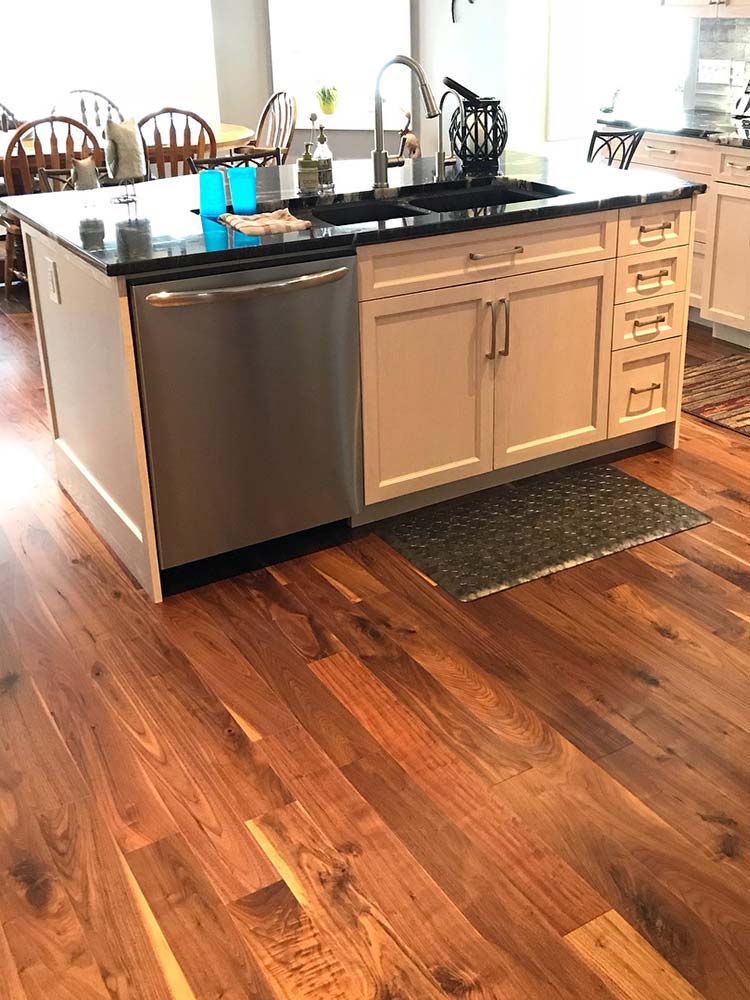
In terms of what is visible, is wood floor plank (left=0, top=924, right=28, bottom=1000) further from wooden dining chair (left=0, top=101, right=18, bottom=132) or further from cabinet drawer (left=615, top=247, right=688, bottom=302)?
wooden dining chair (left=0, top=101, right=18, bottom=132)

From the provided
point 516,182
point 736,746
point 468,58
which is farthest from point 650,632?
point 468,58

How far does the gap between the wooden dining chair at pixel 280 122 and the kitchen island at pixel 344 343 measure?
256cm

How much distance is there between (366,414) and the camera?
3020 millimetres

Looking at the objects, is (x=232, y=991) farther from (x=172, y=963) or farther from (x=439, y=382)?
(x=439, y=382)

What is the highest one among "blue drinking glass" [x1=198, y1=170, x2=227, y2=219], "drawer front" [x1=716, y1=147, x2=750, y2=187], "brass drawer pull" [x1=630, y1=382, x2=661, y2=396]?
"blue drinking glass" [x1=198, y1=170, x2=227, y2=219]

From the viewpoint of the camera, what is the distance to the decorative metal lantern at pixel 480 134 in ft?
11.7

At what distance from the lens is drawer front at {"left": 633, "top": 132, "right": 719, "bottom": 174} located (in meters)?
4.71

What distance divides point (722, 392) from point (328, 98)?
14.4 ft

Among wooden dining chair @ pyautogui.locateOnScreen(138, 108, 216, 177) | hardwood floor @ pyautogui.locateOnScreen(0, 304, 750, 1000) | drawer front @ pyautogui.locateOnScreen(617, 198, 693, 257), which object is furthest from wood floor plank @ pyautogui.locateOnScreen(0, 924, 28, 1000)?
wooden dining chair @ pyautogui.locateOnScreen(138, 108, 216, 177)

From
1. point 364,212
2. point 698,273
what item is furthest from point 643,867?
point 698,273

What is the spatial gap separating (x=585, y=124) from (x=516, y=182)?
3.30m

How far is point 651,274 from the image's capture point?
3.42m

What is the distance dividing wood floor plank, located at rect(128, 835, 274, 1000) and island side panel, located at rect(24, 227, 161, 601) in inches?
38.3

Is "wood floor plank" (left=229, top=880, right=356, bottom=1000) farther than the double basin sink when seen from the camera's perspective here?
No
